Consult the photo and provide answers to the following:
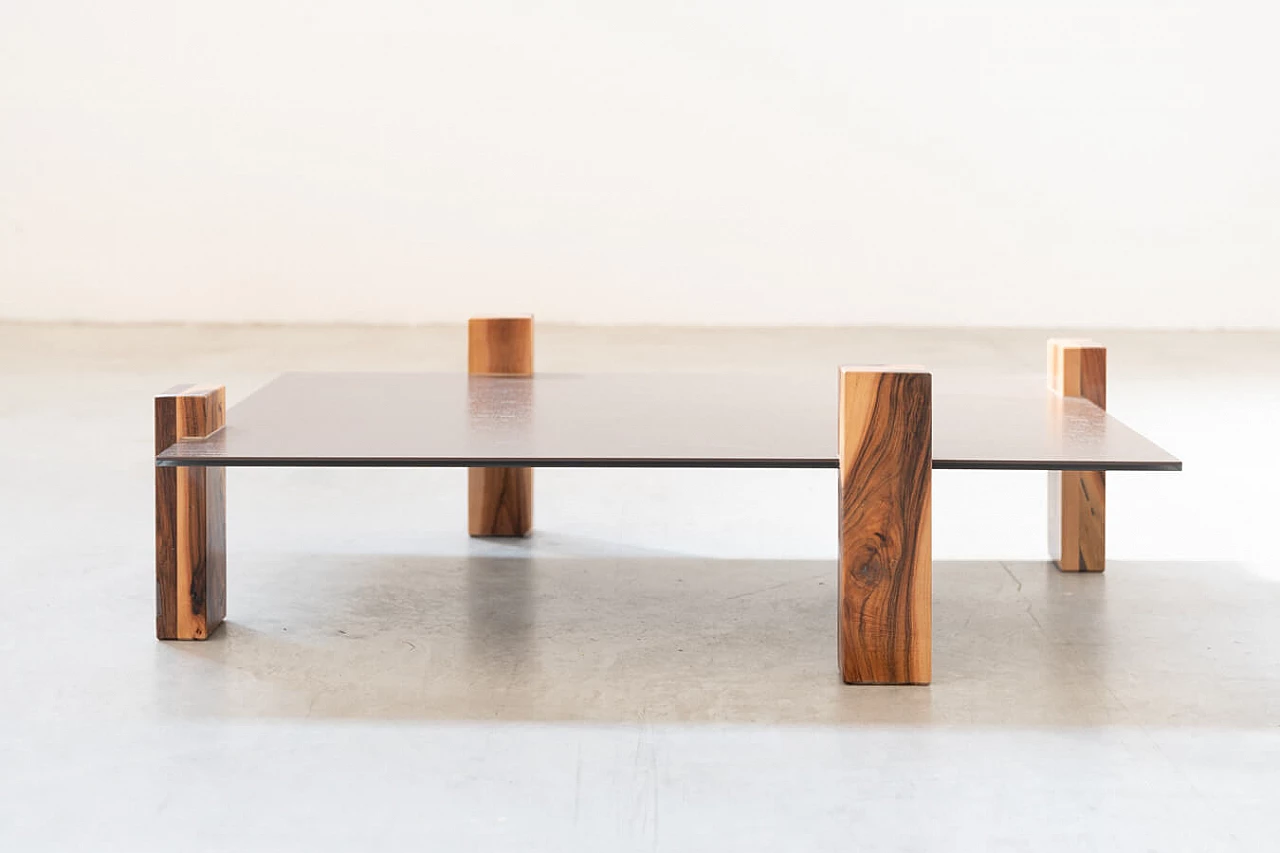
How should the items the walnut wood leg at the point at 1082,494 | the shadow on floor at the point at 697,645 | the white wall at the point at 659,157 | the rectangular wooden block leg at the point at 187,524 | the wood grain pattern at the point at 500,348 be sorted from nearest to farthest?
1. the shadow on floor at the point at 697,645
2. the rectangular wooden block leg at the point at 187,524
3. the walnut wood leg at the point at 1082,494
4. the wood grain pattern at the point at 500,348
5. the white wall at the point at 659,157

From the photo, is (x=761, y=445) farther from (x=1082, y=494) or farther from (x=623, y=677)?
(x=1082, y=494)

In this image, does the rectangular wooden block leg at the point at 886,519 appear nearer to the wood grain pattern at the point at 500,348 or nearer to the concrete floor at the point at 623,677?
the concrete floor at the point at 623,677

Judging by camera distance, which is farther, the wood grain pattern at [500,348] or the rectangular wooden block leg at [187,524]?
the wood grain pattern at [500,348]

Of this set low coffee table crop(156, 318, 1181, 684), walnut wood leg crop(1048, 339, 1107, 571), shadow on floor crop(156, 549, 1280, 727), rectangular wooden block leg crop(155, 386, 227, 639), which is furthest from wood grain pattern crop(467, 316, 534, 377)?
walnut wood leg crop(1048, 339, 1107, 571)

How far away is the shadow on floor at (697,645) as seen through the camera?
1828 millimetres

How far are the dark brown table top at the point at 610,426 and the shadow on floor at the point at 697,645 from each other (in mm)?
290

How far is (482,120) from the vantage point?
6.60m

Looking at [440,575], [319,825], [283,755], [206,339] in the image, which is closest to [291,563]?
[440,575]

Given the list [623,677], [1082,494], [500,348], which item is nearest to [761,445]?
[623,677]

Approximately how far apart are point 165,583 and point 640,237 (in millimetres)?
4761

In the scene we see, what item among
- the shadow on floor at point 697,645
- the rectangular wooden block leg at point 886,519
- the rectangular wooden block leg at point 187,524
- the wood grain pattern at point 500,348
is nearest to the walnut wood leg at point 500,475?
the wood grain pattern at point 500,348

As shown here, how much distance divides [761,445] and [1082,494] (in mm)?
733

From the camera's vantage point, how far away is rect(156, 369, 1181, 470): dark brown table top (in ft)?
6.22

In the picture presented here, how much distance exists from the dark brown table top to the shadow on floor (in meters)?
0.29
